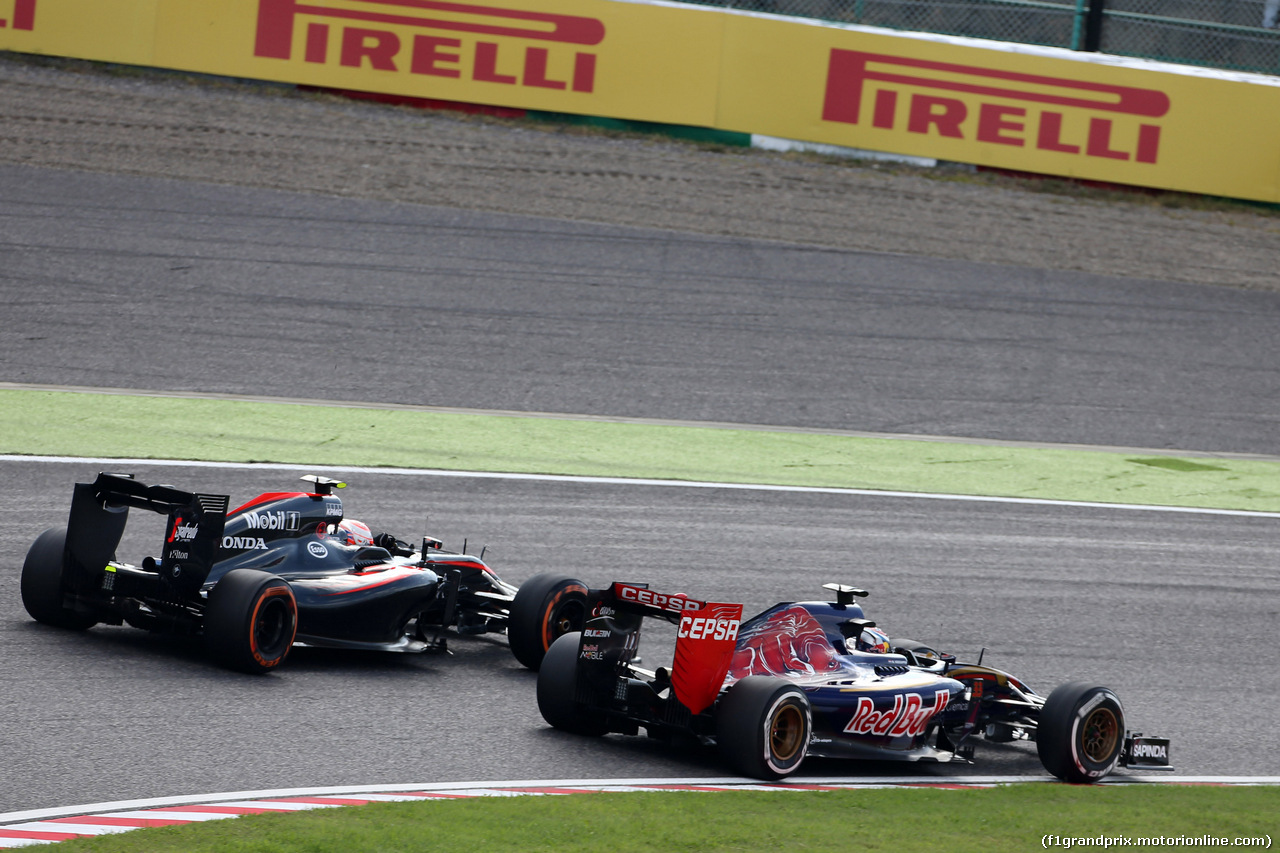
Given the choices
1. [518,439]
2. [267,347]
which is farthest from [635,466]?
[267,347]

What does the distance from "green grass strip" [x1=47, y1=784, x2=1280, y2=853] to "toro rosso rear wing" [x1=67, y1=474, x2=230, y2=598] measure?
2586 millimetres

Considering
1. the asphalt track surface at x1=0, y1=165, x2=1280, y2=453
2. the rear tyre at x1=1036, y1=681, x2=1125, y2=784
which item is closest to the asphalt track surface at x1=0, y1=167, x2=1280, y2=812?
the asphalt track surface at x1=0, y1=165, x2=1280, y2=453

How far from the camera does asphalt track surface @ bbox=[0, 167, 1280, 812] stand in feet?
28.0

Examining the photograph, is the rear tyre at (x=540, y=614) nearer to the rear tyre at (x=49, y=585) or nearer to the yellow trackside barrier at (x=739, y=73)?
the rear tyre at (x=49, y=585)

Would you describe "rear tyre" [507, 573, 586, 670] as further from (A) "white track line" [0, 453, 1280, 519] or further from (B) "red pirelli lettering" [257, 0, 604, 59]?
(B) "red pirelli lettering" [257, 0, 604, 59]

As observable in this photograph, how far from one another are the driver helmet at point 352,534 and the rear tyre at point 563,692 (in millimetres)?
1909

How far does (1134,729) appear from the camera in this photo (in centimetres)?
1019

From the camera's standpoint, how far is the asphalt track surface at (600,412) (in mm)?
8539

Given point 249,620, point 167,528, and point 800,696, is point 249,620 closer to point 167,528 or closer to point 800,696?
point 167,528

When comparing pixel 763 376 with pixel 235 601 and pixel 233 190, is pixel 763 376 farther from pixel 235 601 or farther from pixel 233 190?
pixel 235 601

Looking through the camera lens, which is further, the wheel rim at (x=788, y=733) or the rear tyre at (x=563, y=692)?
the rear tyre at (x=563, y=692)

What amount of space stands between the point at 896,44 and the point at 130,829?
19752 mm

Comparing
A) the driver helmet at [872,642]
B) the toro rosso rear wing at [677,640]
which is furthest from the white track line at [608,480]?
the toro rosso rear wing at [677,640]

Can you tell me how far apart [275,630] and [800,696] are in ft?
10.2
